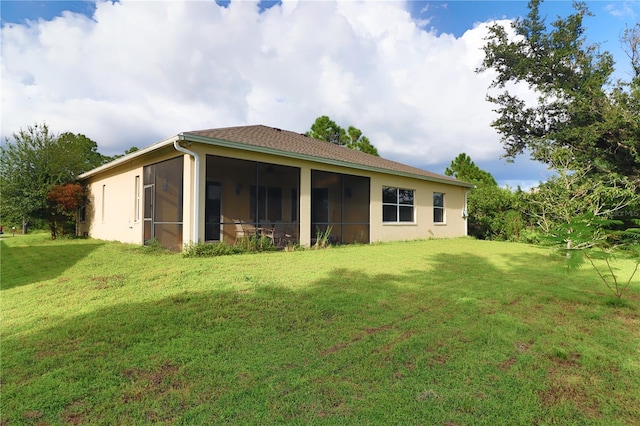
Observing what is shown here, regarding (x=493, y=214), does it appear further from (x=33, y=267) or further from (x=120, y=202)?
(x=33, y=267)

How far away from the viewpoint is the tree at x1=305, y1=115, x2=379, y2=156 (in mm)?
26469

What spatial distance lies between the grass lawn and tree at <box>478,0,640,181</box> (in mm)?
10203

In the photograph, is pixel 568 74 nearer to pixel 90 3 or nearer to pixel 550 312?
pixel 550 312

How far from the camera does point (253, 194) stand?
42.8 feet

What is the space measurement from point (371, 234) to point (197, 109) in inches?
432

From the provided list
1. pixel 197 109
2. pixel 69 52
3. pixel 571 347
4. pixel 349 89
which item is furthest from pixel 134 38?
pixel 571 347

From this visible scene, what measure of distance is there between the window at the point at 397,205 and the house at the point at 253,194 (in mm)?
44

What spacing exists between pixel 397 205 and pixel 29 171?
16.1m

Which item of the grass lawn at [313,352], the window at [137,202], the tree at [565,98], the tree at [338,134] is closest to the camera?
the grass lawn at [313,352]

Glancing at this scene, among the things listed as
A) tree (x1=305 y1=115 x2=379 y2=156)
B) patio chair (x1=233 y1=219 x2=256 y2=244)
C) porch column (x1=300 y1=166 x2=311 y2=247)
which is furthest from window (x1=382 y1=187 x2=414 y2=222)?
tree (x1=305 y1=115 x2=379 y2=156)

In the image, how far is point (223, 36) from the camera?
35.1 ft

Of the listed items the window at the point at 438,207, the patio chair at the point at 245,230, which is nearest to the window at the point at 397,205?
the window at the point at 438,207

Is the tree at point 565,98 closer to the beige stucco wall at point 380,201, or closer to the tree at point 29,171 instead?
the beige stucco wall at point 380,201

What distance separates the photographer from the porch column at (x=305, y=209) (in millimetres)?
10516
